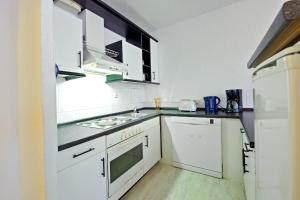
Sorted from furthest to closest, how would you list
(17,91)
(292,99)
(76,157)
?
(76,157) → (17,91) → (292,99)

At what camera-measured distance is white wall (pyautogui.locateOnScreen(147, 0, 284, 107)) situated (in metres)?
2.34

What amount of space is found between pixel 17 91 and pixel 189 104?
225 centimetres

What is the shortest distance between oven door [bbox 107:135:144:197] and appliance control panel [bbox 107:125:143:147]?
1.9 inches

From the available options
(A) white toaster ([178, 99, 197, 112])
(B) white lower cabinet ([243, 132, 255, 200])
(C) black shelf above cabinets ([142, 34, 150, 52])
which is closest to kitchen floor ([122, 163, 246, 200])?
(B) white lower cabinet ([243, 132, 255, 200])

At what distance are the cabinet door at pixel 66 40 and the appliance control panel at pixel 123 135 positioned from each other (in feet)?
2.47

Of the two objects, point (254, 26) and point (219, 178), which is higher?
point (254, 26)

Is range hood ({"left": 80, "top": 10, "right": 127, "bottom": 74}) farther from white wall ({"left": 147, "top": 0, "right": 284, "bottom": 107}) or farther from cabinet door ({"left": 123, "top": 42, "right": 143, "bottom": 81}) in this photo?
white wall ({"left": 147, "top": 0, "right": 284, "bottom": 107})

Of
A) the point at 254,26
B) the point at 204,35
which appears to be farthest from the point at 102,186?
the point at 254,26

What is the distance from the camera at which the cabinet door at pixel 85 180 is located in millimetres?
1140

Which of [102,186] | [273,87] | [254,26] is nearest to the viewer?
[273,87]

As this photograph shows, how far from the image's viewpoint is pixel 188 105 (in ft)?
8.73

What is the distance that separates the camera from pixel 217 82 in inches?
103

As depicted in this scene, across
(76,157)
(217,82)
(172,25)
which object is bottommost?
(76,157)

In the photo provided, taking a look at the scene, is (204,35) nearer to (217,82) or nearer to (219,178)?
(217,82)
